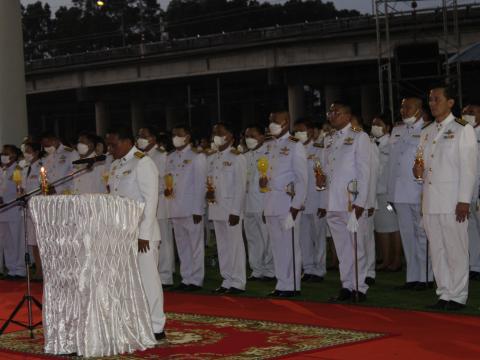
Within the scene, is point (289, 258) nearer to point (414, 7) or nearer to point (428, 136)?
point (428, 136)

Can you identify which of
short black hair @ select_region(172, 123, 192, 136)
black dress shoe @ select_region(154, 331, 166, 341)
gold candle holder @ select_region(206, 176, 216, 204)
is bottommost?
black dress shoe @ select_region(154, 331, 166, 341)

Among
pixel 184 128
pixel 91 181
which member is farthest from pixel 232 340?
pixel 91 181

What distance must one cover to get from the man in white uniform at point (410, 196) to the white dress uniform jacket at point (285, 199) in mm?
1325

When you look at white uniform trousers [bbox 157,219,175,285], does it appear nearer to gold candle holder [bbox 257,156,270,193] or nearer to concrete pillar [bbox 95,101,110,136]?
gold candle holder [bbox 257,156,270,193]

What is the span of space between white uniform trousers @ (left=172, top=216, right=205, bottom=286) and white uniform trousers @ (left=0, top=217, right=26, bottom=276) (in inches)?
147

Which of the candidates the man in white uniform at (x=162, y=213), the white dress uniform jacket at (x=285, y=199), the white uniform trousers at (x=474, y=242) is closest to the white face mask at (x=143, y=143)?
the man in white uniform at (x=162, y=213)

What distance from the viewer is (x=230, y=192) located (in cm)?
1268

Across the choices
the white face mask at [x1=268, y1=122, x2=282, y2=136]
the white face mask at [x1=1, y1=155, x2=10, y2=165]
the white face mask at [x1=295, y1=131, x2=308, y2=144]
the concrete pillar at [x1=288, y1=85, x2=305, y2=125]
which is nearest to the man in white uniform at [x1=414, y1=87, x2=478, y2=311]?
the white face mask at [x1=268, y1=122, x2=282, y2=136]

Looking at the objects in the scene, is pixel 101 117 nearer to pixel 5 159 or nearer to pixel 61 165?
pixel 5 159

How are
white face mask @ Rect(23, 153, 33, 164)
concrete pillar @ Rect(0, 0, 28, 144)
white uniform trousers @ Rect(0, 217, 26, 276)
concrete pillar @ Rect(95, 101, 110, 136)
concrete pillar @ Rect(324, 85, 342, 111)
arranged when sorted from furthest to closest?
concrete pillar @ Rect(95, 101, 110, 136), concrete pillar @ Rect(324, 85, 342, 111), concrete pillar @ Rect(0, 0, 28, 144), white uniform trousers @ Rect(0, 217, 26, 276), white face mask @ Rect(23, 153, 33, 164)

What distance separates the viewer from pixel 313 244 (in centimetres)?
1383

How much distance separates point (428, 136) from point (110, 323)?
401 centimetres

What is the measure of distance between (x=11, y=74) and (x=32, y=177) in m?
6.44

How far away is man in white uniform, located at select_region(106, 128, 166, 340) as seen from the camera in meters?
8.89
